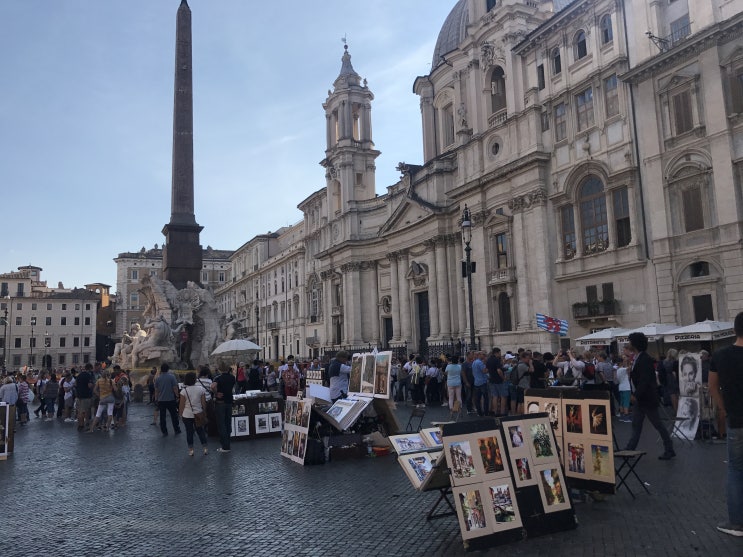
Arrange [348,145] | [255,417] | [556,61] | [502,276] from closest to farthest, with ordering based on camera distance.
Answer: [255,417], [556,61], [502,276], [348,145]

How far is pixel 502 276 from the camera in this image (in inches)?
1277

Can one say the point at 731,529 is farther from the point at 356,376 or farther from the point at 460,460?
the point at 356,376

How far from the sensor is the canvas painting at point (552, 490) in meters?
5.81

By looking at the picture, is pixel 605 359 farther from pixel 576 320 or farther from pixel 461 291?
pixel 461 291

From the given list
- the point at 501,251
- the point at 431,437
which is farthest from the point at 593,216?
the point at 431,437

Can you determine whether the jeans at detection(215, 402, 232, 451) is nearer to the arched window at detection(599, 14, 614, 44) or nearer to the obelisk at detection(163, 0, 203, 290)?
the obelisk at detection(163, 0, 203, 290)

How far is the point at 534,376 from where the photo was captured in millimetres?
14648

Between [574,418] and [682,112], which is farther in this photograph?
[682,112]

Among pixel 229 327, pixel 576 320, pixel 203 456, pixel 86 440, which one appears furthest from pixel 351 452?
pixel 576 320

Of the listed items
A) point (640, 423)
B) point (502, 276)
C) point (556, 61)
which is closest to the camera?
point (640, 423)

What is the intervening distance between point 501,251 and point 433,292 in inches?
321

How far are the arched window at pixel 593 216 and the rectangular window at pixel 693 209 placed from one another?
159 inches

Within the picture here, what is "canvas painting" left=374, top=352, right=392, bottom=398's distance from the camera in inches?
404

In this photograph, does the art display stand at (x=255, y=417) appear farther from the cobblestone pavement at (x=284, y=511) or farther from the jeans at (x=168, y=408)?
the cobblestone pavement at (x=284, y=511)
